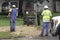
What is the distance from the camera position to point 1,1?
56031 millimetres

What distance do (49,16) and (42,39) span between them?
1.84m

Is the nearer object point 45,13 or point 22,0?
point 45,13

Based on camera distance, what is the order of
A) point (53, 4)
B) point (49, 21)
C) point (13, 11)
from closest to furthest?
point (49, 21), point (13, 11), point (53, 4)

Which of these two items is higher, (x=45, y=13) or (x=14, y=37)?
(x=45, y=13)

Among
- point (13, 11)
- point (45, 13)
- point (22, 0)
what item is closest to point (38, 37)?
point (45, 13)

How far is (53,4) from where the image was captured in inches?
2366

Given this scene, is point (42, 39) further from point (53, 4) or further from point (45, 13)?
point (53, 4)

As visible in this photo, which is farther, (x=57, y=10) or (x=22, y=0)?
(x=57, y=10)

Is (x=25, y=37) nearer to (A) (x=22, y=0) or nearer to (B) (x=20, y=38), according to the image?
(B) (x=20, y=38)

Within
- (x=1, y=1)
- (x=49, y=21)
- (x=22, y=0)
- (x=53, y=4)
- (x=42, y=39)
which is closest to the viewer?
(x=42, y=39)

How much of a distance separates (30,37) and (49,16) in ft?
5.74

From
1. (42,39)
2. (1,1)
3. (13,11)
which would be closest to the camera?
(42,39)

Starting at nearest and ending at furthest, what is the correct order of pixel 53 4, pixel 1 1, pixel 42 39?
1. pixel 42 39
2. pixel 1 1
3. pixel 53 4

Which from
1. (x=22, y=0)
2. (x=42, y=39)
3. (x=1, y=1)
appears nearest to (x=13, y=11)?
(x=42, y=39)
